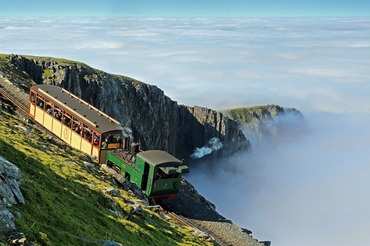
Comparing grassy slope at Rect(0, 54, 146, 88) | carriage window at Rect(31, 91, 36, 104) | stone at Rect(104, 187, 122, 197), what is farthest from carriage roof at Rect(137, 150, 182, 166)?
grassy slope at Rect(0, 54, 146, 88)

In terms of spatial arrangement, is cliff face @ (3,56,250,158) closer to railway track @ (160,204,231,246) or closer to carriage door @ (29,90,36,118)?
carriage door @ (29,90,36,118)

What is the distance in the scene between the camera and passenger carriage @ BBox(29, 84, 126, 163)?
3834cm

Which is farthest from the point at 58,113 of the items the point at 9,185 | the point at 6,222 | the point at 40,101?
the point at 6,222

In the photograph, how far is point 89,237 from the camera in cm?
1592

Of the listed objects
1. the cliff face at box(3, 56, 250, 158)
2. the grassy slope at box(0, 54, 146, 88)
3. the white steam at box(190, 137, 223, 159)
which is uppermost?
the grassy slope at box(0, 54, 146, 88)

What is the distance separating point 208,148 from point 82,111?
143 meters

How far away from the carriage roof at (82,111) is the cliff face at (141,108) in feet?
140

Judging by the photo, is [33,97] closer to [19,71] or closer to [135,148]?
[135,148]

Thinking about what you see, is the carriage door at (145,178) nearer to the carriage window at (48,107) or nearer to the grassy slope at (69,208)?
the grassy slope at (69,208)

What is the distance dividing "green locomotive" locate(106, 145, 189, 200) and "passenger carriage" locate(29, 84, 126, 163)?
2250 millimetres

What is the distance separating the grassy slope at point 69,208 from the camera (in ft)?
47.9

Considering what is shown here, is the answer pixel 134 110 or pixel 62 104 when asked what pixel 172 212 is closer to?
pixel 62 104

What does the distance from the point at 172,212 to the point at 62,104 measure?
17184 mm

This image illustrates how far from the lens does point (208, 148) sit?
181000mm
